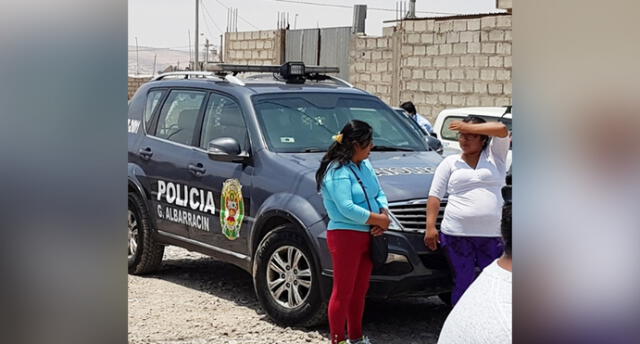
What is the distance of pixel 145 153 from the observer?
7.69 metres

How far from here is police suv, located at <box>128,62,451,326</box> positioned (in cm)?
585

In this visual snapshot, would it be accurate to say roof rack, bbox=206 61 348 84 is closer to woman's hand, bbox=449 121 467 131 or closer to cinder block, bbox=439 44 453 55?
woman's hand, bbox=449 121 467 131

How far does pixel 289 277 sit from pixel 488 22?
401 inches

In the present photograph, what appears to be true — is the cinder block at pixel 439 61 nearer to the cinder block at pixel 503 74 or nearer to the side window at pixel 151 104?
the cinder block at pixel 503 74

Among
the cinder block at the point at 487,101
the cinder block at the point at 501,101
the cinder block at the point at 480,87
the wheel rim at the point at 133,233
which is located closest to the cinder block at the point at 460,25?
the cinder block at the point at 480,87

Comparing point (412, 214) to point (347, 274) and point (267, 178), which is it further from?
point (267, 178)

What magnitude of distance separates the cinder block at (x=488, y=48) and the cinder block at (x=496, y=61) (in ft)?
0.34
